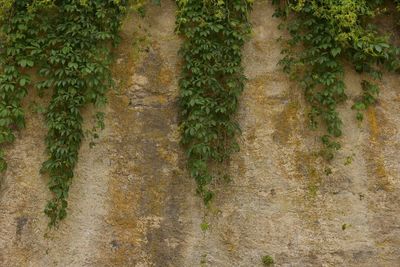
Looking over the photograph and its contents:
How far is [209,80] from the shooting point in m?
4.24

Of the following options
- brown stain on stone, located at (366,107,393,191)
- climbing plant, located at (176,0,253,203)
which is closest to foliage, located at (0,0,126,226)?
climbing plant, located at (176,0,253,203)

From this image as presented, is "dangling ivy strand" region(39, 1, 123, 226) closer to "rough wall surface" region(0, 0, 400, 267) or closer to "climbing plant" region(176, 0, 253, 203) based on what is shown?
"rough wall surface" region(0, 0, 400, 267)

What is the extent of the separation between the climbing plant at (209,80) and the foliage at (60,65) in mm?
690

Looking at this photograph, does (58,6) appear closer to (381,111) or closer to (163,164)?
(163,164)

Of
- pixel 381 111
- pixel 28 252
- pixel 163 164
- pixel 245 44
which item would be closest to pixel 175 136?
pixel 163 164

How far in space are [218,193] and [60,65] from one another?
1.78 m

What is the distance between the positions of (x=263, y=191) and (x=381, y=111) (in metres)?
1.31

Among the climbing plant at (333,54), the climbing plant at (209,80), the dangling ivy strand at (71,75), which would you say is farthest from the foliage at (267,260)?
the dangling ivy strand at (71,75)

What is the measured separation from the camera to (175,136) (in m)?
4.32

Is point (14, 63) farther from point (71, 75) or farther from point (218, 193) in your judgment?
point (218, 193)

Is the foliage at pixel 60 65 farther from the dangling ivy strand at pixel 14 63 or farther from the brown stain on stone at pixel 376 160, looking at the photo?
the brown stain on stone at pixel 376 160

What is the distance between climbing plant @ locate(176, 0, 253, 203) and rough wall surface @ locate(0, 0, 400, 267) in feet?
0.48

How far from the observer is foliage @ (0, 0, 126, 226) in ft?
13.4

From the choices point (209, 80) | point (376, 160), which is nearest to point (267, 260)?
point (376, 160)
